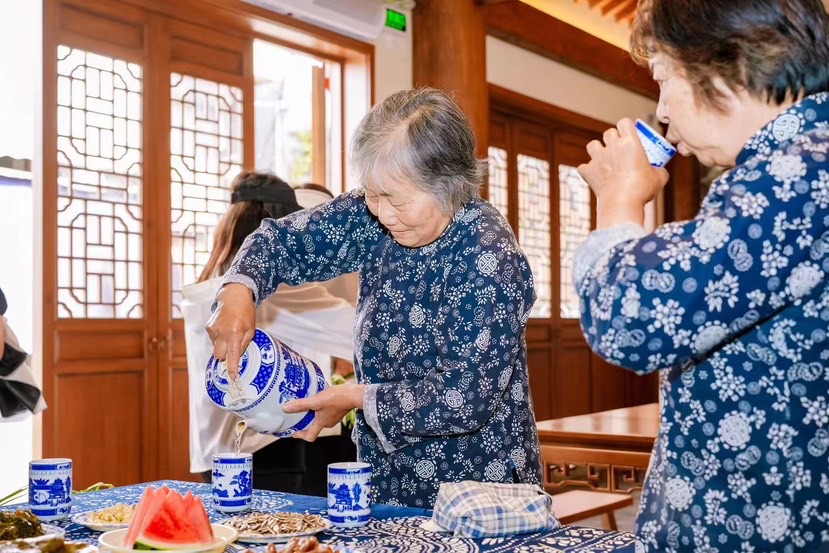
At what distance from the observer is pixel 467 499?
1.49 meters

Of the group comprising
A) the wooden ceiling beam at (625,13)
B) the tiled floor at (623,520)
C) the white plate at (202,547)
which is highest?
the wooden ceiling beam at (625,13)

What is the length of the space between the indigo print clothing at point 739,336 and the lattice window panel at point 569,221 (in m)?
6.20

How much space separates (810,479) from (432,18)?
15.0ft

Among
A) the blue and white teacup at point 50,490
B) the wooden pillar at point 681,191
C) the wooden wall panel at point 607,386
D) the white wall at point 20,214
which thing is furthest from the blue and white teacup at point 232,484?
the wooden pillar at point 681,191

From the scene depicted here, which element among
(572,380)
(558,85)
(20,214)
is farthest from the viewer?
(572,380)

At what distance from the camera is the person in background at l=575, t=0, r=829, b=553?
3.07 ft

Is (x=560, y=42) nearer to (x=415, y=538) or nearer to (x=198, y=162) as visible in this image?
(x=198, y=162)

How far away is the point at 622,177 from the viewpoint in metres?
1.10

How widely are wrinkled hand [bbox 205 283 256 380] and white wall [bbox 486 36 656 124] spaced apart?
450cm

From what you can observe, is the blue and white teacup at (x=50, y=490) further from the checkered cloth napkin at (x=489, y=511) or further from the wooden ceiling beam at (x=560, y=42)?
the wooden ceiling beam at (x=560, y=42)

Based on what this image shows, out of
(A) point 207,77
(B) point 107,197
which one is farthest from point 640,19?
(A) point 207,77

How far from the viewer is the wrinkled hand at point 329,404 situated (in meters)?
1.64

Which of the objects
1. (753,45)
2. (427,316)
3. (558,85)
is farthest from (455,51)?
(753,45)

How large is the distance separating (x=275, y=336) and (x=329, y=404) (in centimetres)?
146
